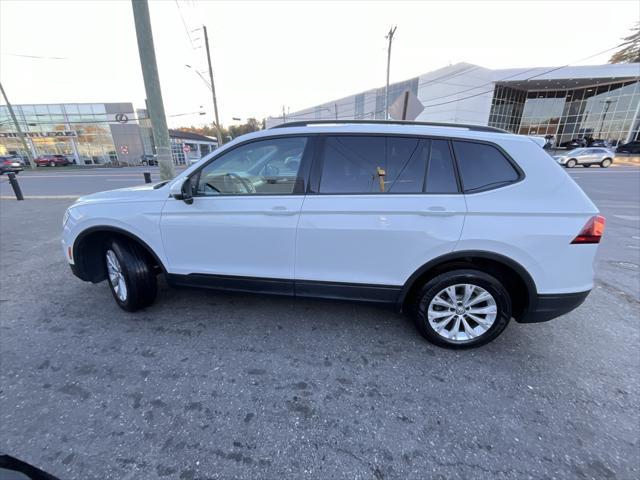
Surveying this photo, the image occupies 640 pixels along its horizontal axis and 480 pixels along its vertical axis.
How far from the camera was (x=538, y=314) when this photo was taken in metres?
2.32

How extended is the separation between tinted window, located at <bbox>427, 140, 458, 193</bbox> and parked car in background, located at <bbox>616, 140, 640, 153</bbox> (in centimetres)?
4812

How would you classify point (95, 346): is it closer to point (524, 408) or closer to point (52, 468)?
point (52, 468)

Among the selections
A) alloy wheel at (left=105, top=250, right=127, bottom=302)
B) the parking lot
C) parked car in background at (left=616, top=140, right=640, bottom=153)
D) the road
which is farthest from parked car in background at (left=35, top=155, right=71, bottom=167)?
parked car in background at (left=616, top=140, right=640, bottom=153)

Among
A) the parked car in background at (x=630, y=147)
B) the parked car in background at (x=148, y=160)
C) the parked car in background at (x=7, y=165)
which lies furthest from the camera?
the parked car in background at (x=148, y=160)

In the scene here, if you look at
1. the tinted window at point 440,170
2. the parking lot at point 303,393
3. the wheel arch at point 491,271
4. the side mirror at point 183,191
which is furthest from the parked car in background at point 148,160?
the wheel arch at point 491,271

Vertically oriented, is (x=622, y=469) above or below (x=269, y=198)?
below

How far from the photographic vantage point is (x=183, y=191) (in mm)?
2545

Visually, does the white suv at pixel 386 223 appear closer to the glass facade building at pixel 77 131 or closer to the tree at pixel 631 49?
the glass facade building at pixel 77 131

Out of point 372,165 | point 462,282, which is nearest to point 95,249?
point 372,165

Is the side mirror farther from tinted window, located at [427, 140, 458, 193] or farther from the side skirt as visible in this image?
tinted window, located at [427, 140, 458, 193]

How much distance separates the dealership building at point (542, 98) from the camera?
1425 inches

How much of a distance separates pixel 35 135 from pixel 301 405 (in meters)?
56.3

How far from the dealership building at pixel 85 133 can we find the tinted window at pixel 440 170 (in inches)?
1594

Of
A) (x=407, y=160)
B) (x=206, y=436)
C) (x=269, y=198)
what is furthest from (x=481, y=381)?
Answer: (x=269, y=198)
